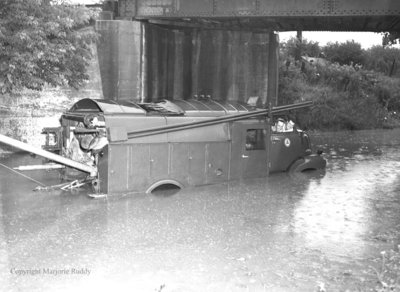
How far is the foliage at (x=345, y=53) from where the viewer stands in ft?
165

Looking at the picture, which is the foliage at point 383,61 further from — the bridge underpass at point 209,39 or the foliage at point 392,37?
the bridge underpass at point 209,39

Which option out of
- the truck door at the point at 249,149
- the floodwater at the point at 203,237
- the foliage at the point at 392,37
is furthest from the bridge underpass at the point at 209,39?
the truck door at the point at 249,149

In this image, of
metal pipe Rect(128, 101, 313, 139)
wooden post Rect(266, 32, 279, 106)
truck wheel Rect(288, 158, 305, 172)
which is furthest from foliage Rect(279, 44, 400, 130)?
metal pipe Rect(128, 101, 313, 139)

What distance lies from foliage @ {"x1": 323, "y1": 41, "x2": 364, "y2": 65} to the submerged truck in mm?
36838

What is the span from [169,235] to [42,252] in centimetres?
221

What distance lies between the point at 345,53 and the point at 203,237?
44.5m

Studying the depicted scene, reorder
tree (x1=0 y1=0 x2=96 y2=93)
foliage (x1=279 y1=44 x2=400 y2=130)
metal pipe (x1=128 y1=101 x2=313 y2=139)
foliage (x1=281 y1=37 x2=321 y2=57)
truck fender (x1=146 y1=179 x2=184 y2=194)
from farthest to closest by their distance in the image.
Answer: foliage (x1=281 y1=37 x2=321 y2=57)
foliage (x1=279 y1=44 x2=400 y2=130)
tree (x1=0 y1=0 x2=96 y2=93)
truck fender (x1=146 y1=179 x2=184 y2=194)
metal pipe (x1=128 y1=101 x2=313 y2=139)

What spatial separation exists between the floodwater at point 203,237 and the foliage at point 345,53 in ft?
121

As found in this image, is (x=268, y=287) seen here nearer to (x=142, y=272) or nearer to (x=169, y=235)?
(x=142, y=272)

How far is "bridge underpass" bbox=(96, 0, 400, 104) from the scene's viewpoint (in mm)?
20641

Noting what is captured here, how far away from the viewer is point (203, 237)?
9.31 meters

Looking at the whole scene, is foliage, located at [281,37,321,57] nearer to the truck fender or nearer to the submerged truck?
the submerged truck

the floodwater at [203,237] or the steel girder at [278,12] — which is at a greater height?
the steel girder at [278,12]

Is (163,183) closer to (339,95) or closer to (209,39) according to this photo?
(209,39)
